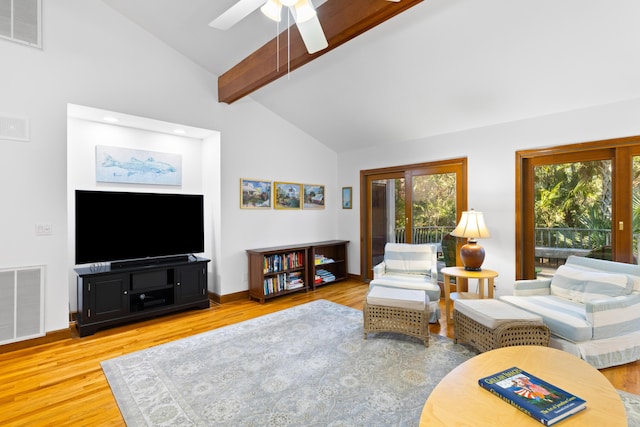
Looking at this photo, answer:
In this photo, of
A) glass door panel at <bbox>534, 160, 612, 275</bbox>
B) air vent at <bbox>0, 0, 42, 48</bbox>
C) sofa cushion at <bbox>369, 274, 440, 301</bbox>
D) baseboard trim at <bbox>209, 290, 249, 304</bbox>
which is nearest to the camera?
air vent at <bbox>0, 0, 42, 48</bbox>

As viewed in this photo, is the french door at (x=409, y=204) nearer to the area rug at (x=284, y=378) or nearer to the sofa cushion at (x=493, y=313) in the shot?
the sofa cushion at (x=493, y=313)

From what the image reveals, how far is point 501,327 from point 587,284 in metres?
1.10

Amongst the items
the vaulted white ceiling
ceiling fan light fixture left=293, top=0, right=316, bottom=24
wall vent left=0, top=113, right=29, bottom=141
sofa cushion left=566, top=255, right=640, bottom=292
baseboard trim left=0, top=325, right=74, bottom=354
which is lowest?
baseboard trim left=0, top=325, right=74, bottom=354

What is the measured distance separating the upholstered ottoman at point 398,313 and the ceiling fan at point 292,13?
7.55 feet

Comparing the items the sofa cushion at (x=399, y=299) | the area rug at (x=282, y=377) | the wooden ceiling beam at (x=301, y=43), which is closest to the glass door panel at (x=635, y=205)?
the area rug at (x=282, y=377)

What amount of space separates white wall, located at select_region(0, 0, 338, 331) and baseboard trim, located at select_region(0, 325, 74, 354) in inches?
2.5

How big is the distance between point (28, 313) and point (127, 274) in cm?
87

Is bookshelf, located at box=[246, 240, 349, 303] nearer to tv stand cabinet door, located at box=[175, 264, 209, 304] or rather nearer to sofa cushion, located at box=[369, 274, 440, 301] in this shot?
tv stand cabinet door, located at box=[175, 264, 209, 304]

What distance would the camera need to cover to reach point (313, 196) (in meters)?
5.59

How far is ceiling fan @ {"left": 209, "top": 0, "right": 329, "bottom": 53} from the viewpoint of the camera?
1897 millimetres

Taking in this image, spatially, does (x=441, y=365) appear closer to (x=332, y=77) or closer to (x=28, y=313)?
(x=332, y=77)

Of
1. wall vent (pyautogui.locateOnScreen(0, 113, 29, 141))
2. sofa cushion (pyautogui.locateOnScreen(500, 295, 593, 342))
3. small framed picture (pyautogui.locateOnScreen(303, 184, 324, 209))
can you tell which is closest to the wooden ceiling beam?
small framed picture (pyautogui.locateOnScreen(303, 184, 324, 209))

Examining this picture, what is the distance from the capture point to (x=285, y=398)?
2.12 metres

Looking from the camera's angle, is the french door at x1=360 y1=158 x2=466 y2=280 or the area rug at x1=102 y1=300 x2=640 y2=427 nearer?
the area rug at x1=102 y1=300 x2=640 y2=427
